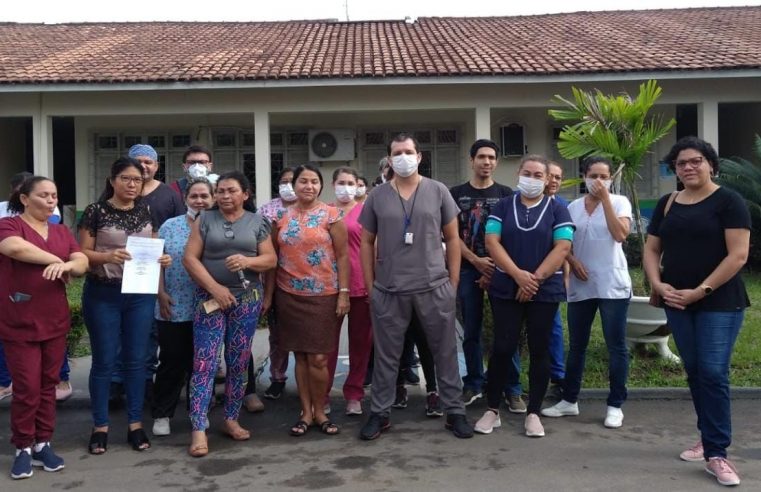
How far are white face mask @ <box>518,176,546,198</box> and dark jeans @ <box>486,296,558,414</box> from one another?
743 millimetres

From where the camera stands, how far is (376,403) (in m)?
4.66

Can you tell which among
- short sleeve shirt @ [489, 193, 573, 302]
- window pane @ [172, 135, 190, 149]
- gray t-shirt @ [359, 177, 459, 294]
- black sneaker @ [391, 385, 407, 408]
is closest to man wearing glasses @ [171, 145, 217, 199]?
gray t-shirt @ [359, 177, 459, 294]

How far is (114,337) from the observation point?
→ 4.37 meters

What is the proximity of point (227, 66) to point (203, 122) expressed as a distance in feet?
6.49

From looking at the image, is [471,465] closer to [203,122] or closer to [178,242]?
[178,242]

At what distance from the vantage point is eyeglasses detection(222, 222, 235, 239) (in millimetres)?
4402

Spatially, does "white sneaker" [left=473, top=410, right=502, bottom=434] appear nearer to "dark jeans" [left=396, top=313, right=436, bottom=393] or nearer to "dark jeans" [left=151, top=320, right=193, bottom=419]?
"dark jeans" [left=396, top=313, right=436, bottom=393]

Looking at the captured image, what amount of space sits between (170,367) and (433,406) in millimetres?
1943

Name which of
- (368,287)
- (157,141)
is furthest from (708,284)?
(157,141)

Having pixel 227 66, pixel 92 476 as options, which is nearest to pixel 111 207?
pixel 92 476

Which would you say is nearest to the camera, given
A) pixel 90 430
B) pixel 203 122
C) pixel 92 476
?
pixel 92 476

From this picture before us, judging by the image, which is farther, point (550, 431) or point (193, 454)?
point (550, 431)

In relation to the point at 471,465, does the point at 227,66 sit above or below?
above

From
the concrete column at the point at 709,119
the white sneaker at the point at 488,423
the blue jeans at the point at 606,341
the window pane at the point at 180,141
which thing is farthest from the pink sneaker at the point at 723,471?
the window pane at the point at 180,141
